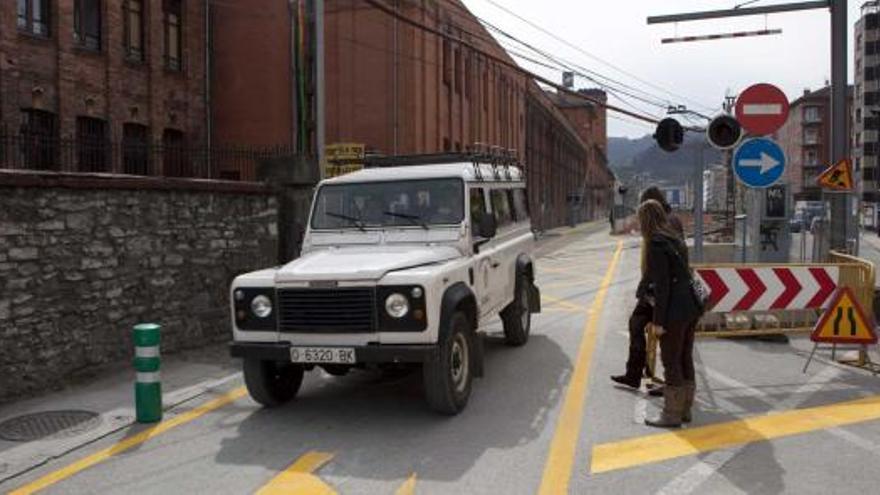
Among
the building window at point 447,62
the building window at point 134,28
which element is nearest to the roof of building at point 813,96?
the building window at point 447,62

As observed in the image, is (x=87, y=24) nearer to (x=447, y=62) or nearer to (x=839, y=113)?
(x=447, y=62)

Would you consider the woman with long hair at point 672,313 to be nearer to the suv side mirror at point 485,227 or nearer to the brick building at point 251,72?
the suv side mirror at point 485,227

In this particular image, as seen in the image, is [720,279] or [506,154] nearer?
[720,279]

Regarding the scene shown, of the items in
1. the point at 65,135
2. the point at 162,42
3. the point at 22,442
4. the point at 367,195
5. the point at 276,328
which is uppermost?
the point at 162,42

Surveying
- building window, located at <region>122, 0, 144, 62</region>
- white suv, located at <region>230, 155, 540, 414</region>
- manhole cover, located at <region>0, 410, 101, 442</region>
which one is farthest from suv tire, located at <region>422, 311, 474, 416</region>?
building window, located at <region>122, 0, 144, 62</region>

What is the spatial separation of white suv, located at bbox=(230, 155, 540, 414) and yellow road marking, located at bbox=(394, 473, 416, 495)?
1.30m

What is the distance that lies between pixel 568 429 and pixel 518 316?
154 inches

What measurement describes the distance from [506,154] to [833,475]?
6316mm

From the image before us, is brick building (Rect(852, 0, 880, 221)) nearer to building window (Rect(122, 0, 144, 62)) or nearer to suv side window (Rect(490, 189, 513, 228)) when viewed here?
building window (Rect(122, 0, 144, 62))

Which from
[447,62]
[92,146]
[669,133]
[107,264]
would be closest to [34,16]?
[92,146]

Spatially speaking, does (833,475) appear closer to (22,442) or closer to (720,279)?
(720,279)

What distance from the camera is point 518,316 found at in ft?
35.0

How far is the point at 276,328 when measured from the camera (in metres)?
7.15

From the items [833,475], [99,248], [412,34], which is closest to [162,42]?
[412,34]
